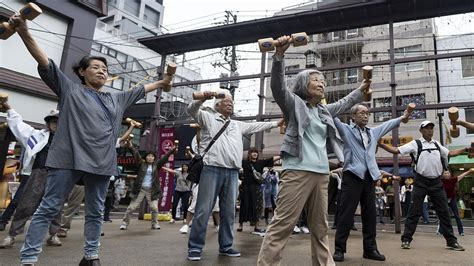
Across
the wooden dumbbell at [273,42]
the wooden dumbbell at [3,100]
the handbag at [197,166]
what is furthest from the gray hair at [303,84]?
the wooden dumbbell at [3,100]

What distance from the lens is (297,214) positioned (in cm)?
277

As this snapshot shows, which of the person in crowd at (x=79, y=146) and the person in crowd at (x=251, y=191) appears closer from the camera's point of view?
the person in crowd at (x=79, y=146)

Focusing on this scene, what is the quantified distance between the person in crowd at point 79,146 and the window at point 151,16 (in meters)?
42.0

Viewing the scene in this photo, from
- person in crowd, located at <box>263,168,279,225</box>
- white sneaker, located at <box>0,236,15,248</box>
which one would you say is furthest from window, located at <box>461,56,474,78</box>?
white sneaker, located at <box>0,236,15,248</box>

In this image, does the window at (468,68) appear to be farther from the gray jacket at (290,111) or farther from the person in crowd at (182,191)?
the gray jacket at (290,111)

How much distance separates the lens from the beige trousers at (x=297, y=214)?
8.98ft

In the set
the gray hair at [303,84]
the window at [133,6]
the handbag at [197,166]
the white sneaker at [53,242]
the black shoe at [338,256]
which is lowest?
the white sneaker at [53,242]

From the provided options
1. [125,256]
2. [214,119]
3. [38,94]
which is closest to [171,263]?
[125,256]

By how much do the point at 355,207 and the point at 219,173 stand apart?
1699 mm

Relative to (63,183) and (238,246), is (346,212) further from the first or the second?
(63,183)

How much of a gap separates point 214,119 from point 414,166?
3177mm

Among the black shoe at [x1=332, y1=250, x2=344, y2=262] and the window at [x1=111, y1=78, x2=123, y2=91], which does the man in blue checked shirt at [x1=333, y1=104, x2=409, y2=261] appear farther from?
the window at [x1=111, y1=78, x2=123, y2=91]

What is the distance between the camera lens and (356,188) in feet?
13.8

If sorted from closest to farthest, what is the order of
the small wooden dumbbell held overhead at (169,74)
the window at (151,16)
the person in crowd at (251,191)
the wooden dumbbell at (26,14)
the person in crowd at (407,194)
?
the wooden dumbbell at (26,14) < the small wooden dumbbell held overhead at (169,74) < the person in crowd at (251,191) < the person in crowd at (407,194) < the window at (151,16)
